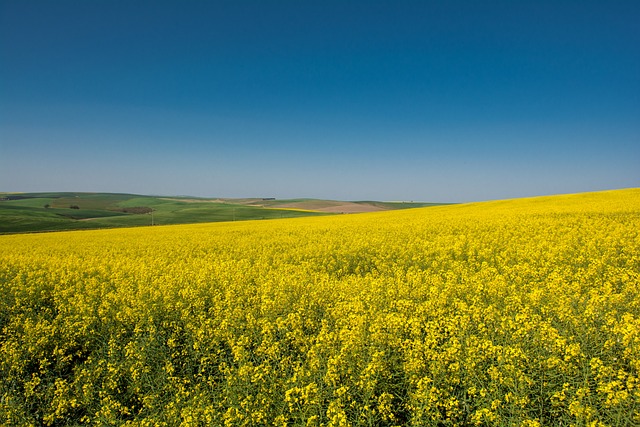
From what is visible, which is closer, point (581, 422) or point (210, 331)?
point (581, 422)

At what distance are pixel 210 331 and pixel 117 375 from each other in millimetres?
1413

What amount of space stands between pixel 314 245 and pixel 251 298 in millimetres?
6944

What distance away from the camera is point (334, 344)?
4.65m

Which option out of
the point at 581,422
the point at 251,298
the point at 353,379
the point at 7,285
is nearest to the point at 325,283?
the point at 251,298

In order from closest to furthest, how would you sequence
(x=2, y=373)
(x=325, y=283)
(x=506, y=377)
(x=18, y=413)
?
(x=506, y=377) < (x=18, y=413) < (x=2, y=373) < (x=325, y=283)

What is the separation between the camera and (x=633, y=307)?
550 cm

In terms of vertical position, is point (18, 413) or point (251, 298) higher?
point (251, 298)

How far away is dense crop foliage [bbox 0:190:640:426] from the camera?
137 inches

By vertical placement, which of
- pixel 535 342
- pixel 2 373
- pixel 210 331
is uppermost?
pixel 535 342

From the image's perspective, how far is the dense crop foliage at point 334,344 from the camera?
3.48m

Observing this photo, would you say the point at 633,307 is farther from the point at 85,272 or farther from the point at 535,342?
the point at 85,272

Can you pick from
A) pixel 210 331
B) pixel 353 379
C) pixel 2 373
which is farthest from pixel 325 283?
pixel 2 373

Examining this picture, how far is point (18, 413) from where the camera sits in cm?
390

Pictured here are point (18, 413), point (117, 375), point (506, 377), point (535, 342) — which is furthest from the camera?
point (117, 375)
